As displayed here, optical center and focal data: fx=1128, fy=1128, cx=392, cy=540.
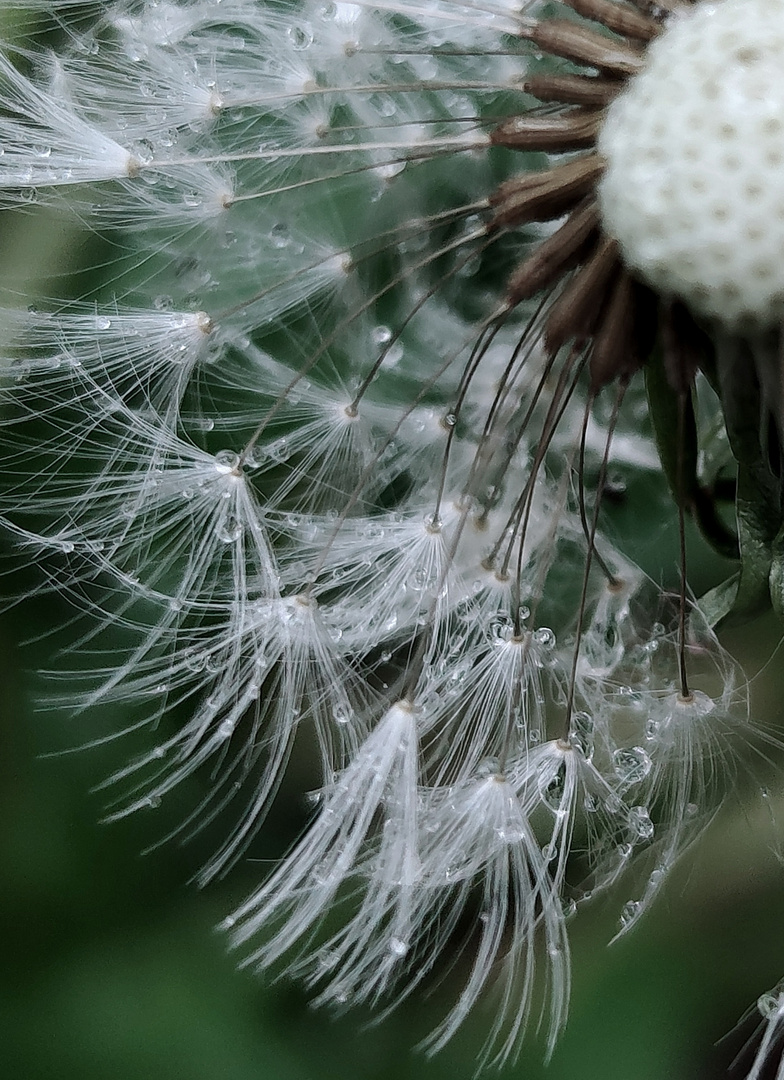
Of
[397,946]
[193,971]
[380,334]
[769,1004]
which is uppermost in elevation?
[380,334]

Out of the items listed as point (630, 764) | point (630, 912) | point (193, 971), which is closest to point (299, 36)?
point (630, 764)

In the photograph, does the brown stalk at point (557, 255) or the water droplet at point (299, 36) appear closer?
the brown stalk at point (557, 255)

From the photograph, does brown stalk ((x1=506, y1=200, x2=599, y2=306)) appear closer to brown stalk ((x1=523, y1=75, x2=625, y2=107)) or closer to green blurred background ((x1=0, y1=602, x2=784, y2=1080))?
brown stalk ((x1=523, y1=75, x2=625, y2=107))

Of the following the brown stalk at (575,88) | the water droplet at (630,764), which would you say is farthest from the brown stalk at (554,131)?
the water droplet at (630,764)

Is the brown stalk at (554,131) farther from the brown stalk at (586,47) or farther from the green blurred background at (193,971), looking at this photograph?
the green blurred background at (193,971)

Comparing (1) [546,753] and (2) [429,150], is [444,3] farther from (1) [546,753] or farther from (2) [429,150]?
(1) [546,753]

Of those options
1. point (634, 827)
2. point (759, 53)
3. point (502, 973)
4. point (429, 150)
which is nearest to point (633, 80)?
point (759, 53)

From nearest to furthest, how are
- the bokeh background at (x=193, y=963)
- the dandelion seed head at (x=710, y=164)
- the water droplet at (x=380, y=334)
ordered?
the dandelion seed head at (x=710, y=164) < the water droplet at (x=380, y=334) < the bokeh background at (x=193, y=963)

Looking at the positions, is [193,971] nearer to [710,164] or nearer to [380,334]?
[380,334]
